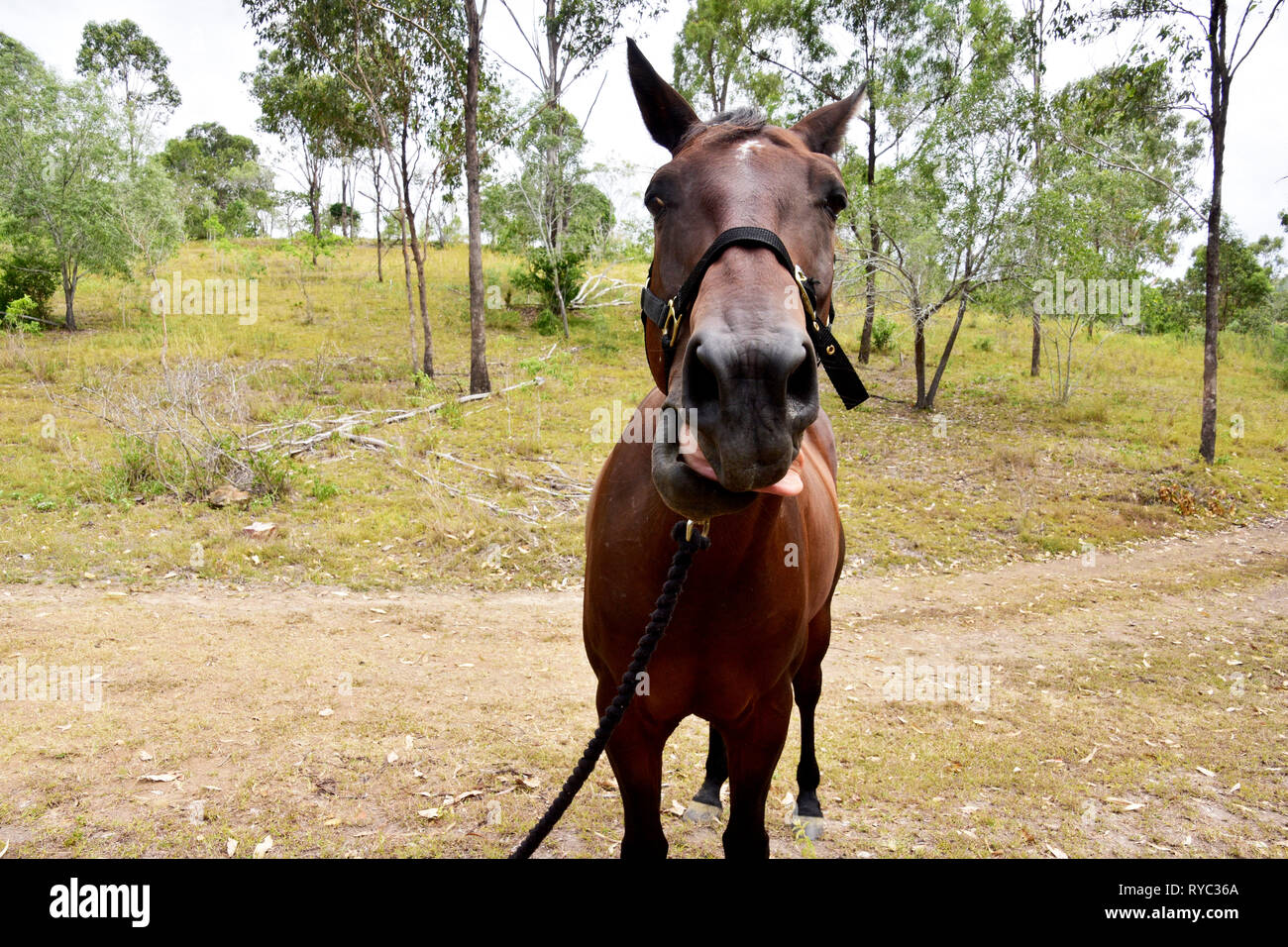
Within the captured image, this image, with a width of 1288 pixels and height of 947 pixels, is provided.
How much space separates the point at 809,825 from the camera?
3.90m

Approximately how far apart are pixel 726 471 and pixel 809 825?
3.39 metres

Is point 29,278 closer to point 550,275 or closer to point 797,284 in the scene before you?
point 550,275

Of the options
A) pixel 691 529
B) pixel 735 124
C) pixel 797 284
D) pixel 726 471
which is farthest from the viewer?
pixel 735 124

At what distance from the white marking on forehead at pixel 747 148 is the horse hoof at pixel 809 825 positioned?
3542mm

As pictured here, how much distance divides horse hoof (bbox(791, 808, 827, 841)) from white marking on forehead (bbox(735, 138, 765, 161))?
3542mm

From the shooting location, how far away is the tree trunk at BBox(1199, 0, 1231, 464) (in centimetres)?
1347

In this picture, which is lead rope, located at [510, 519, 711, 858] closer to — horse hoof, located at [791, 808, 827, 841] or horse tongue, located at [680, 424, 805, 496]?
horse tongue, located at [680, 424, 805, 496]

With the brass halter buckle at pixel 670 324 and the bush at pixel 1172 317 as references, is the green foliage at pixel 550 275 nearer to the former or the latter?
the bush at pixel 1172 317

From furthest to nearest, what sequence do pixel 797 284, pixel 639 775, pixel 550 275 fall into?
pixel 550 275 < pixel 639 775 < pixel 797 284

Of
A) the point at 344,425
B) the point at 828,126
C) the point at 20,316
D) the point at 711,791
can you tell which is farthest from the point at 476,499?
the point at 20,316

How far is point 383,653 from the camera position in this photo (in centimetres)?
628

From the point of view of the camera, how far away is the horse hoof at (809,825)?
3.85 m

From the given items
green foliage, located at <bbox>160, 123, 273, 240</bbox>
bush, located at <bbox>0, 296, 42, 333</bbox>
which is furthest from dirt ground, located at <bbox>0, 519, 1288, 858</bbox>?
green foliage, located at <bbox>160, 123, 273, 240</bbox>

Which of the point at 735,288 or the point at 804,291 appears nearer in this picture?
the point at 735,288
